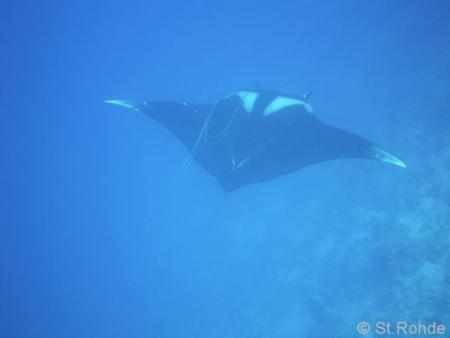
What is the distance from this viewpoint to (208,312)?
16.0 m

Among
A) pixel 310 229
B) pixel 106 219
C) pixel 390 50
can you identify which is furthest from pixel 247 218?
pixel 106 219

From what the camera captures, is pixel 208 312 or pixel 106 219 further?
pixel 106 219

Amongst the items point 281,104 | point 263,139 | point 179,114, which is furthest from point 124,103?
point 281,104

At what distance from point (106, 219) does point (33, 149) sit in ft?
37.8

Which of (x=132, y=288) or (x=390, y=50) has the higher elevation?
(x=390, y=50)

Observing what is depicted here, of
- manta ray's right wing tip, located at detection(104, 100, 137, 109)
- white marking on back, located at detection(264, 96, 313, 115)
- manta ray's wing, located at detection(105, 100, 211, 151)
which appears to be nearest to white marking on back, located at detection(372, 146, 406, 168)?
white marking on back, located at detection(264, 96, 313, 115)

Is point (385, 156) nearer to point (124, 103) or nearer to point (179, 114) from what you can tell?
point (179, 114)

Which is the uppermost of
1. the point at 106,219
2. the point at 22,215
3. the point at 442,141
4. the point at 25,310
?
the point at 442,141

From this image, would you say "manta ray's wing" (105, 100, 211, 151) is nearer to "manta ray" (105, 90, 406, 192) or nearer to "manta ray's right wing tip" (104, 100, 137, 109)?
"manta ray's right wing tip" (104, 100, 137, 109)

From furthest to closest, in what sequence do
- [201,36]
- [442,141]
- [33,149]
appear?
[33,149] → [201,36] → [442,141]

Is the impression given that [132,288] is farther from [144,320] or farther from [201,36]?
[201,36]

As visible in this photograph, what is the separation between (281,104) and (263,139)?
51 centimetres

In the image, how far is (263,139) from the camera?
523 centimetres

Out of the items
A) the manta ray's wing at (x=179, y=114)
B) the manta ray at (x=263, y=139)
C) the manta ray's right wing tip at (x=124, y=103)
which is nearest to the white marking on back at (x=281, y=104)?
the manta ray at (x=263, y=139)
